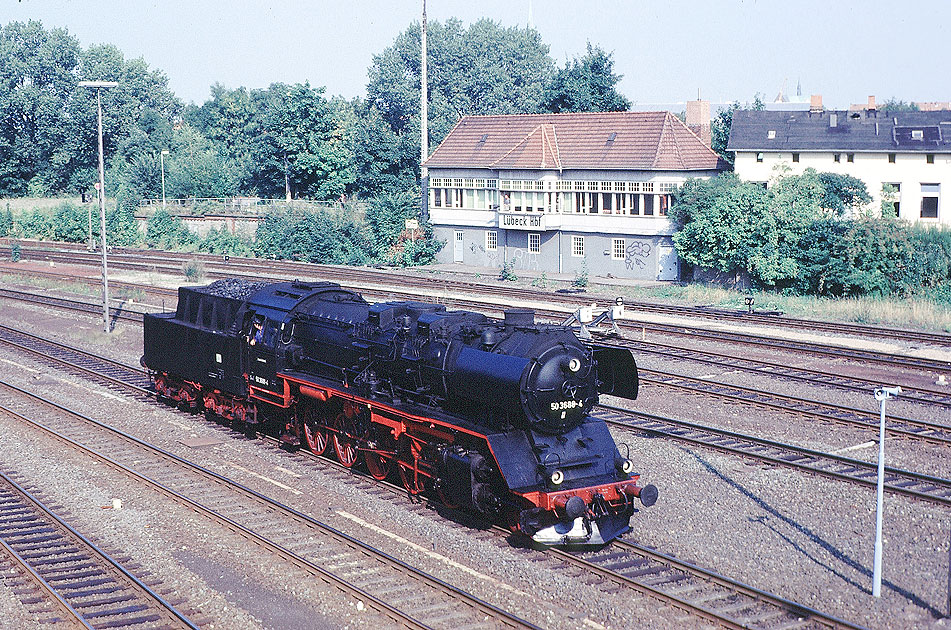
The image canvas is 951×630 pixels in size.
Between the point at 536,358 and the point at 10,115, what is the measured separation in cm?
9787

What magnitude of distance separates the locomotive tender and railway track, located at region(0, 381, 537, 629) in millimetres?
1805

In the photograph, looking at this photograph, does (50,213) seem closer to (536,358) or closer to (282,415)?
(282,415)

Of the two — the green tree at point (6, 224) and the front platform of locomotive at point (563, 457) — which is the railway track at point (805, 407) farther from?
the green tree at point (6, 224)

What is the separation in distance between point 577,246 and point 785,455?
36.0 m

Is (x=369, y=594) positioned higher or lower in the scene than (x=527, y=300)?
lower

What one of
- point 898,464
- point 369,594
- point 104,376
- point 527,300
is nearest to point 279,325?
point 369,594

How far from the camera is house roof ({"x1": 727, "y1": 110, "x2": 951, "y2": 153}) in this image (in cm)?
4775

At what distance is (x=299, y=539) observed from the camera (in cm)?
1427

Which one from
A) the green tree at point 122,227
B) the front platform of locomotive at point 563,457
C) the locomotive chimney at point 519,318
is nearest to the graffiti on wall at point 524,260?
the green tree at point 122,227

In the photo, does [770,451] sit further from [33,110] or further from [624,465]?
[33,110]

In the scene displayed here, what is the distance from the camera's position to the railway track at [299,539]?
11625mm

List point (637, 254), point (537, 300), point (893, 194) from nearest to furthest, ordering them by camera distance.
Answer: point (537, 300) < point (893, 194) < point (637, 254)

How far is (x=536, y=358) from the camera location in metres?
13.7

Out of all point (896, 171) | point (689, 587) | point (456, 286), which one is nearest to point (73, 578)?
point (689, 587)
